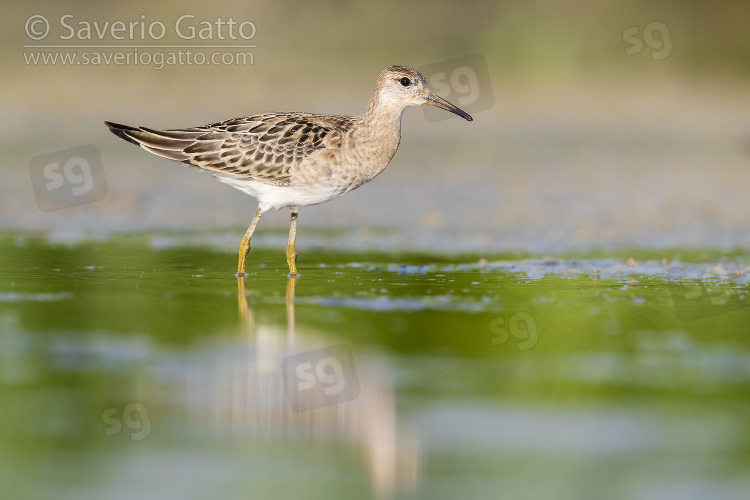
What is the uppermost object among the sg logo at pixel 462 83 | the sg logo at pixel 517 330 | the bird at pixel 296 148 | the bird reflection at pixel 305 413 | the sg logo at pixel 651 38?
the sg logo at pixel 651 38

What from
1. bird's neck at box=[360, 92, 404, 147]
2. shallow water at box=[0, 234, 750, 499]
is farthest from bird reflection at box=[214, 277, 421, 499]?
bird's neck at box=[360, 92, 404, 147]

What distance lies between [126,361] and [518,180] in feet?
34.4

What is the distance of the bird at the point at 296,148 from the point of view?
1141 centimetres

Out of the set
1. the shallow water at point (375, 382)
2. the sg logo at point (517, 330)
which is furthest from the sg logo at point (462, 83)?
the sg logo at point (517, 330)

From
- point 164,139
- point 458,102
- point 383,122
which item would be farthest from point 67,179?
point 458,102

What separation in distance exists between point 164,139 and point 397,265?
257 cm

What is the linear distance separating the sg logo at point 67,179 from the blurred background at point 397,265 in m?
0.07

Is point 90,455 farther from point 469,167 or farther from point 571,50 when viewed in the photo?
point 571,50

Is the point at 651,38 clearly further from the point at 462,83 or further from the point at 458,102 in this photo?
the point at 458,102

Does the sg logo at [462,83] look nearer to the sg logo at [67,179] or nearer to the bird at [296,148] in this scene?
the sg logo at [67,179]

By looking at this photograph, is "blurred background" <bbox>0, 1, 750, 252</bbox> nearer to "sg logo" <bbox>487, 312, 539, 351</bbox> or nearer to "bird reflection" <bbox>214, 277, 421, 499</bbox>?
"sg logo" <bbox>487, 312, 539, 351</bbox>

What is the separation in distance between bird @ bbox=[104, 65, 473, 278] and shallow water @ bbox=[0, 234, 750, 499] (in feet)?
3.09

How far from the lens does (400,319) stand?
8680 millimetres

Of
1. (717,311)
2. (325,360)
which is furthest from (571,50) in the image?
(325,360)
